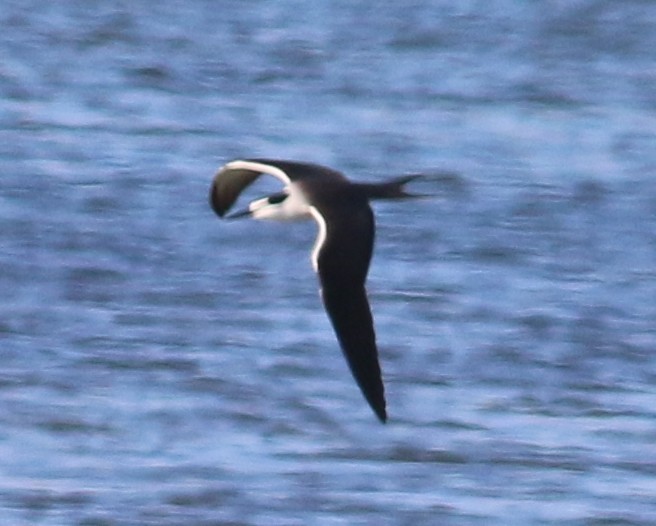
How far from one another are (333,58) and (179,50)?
1.05 m

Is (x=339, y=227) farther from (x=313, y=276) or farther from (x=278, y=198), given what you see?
(x=313, y=276)

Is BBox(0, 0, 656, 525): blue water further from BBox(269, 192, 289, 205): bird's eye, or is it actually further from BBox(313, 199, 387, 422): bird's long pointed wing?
BBox(313, 199, 387, 422): bird's long pointed wing

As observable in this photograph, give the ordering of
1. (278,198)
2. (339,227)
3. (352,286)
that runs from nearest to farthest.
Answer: (352,286) < (339,227) < (278,198)

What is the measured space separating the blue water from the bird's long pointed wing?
1.54 meters

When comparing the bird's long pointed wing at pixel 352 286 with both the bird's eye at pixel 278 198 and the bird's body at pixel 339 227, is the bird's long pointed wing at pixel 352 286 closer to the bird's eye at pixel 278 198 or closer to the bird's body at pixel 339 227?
the bird's body at pixel 339 227

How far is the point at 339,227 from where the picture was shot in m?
8.00

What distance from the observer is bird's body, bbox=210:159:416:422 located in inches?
294

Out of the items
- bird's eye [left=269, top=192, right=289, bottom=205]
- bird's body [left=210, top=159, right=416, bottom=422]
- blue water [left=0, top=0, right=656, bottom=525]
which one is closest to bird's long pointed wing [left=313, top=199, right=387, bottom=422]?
bird's body [left=210, top=159, right=416, bottom=422]

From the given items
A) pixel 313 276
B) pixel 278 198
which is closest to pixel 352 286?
pixel 278 198

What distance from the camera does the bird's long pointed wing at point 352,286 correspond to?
24.2 ft

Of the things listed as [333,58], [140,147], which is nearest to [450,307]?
[140,147]

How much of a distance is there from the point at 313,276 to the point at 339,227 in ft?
15.2

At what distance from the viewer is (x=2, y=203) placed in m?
14.0

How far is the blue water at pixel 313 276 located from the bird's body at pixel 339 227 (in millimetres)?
1151
